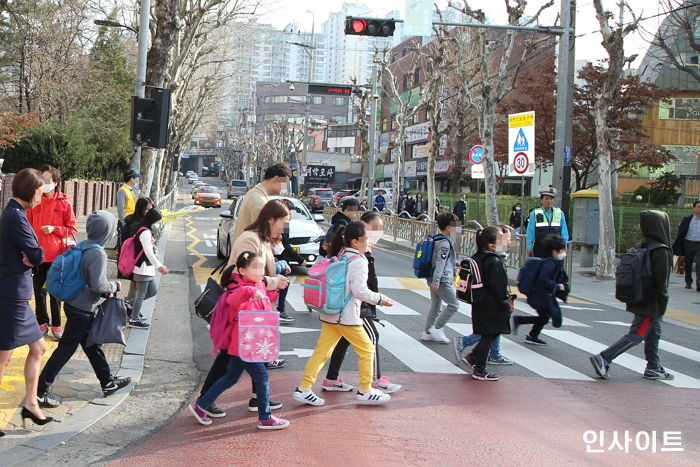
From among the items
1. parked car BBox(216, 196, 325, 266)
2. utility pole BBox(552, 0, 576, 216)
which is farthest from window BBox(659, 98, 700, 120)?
parked car BBox(216, 196, 325, 266)

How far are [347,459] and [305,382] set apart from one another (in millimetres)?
1324

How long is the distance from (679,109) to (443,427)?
40.1 meters

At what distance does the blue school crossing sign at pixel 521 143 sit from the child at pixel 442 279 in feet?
25.5

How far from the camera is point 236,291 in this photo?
5.71 metres

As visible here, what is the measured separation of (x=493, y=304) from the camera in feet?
25.1

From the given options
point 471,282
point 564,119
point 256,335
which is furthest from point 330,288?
point 564,119

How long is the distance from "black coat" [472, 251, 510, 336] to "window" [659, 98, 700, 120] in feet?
119

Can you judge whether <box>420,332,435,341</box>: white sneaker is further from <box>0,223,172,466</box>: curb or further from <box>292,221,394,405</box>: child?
<box>0,223,172,466</box>: curb

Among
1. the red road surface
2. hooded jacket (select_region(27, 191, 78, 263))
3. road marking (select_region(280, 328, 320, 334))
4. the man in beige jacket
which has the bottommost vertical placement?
the red road surface

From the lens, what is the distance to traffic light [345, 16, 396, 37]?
1515cm

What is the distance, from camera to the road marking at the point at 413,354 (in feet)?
26.9

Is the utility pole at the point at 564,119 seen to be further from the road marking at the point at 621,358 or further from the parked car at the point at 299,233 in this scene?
the road marking at the point at 621,358

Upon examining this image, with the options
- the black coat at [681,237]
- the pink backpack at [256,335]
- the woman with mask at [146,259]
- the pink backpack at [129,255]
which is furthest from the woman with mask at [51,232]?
the black coat at [681,237]

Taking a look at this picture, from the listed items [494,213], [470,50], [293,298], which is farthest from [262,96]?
[293,298]
